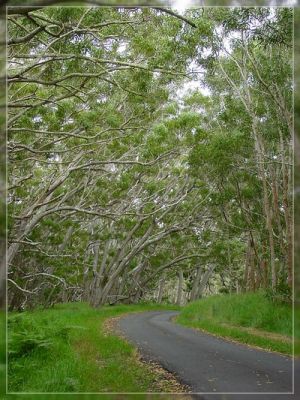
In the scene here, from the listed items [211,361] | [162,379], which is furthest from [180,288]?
[162,379]

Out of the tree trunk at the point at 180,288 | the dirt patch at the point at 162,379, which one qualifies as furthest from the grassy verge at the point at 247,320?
the dirt patch at the point at 162,379

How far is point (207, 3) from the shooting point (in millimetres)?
3863

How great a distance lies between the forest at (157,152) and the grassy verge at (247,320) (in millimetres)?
133

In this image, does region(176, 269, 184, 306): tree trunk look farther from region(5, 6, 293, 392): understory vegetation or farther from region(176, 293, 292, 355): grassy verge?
region(176, 293, 292, 355): grassy verge

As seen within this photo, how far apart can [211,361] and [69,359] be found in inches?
42.3

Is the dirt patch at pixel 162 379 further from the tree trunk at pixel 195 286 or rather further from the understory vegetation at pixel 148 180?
the tree trunk at pixel 195 286

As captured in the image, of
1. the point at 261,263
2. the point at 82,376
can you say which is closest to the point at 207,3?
the point at 261,263

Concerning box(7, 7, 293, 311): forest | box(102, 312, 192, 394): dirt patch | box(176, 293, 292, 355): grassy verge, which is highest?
box(7, 7, 293, 311): forest

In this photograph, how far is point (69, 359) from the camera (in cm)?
353

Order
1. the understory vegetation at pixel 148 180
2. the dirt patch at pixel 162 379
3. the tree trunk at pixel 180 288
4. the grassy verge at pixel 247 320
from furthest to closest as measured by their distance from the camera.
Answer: the tree trunk at pixel 180 288 → the understory vegetation at pixel 148 180 → the grassy verge at pixel 247 320 → the dirt patch at pixel 162 379

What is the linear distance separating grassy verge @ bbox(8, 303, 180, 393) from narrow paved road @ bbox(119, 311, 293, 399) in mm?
173

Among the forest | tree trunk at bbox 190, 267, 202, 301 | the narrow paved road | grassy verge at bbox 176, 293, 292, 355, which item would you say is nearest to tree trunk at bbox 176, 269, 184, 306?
the forest

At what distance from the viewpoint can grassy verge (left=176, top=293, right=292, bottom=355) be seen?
3699 millimetres

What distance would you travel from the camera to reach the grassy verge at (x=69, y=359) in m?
3.34
